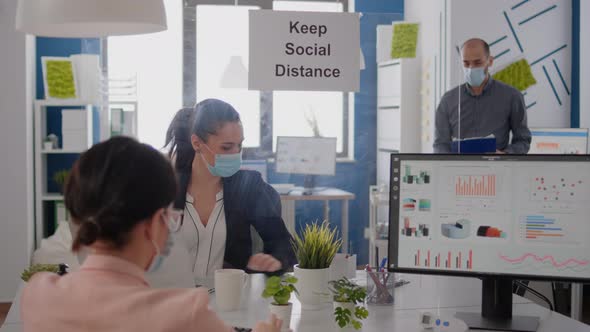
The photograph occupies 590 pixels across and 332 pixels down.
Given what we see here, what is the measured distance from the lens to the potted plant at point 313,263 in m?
1.89

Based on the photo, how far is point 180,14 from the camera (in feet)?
11.7

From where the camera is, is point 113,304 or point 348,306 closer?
point 113,304

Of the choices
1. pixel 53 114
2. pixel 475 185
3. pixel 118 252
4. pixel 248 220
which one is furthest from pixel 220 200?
pixel 53 114

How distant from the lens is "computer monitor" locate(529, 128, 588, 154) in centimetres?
425

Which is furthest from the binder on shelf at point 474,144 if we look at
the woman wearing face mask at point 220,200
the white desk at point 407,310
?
the white desk at point 407,310

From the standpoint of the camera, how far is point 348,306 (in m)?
1.74

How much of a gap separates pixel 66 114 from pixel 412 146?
2.22m

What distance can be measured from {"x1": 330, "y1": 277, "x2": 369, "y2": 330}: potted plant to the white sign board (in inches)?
44.8

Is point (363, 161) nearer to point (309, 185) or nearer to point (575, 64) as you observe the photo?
point (309, 185)

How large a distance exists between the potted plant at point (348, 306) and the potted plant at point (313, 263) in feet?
0.28

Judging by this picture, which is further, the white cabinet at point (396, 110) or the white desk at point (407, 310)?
the white cabinet at point (396, 110)

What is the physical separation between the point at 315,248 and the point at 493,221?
436 millimetres

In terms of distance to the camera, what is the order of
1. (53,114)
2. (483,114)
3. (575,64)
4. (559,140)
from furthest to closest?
(53,114) → (575,64) → (559,140) → (483,114)

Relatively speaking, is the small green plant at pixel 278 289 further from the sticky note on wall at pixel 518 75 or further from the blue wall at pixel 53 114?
the blue wall at pixel 53 114
